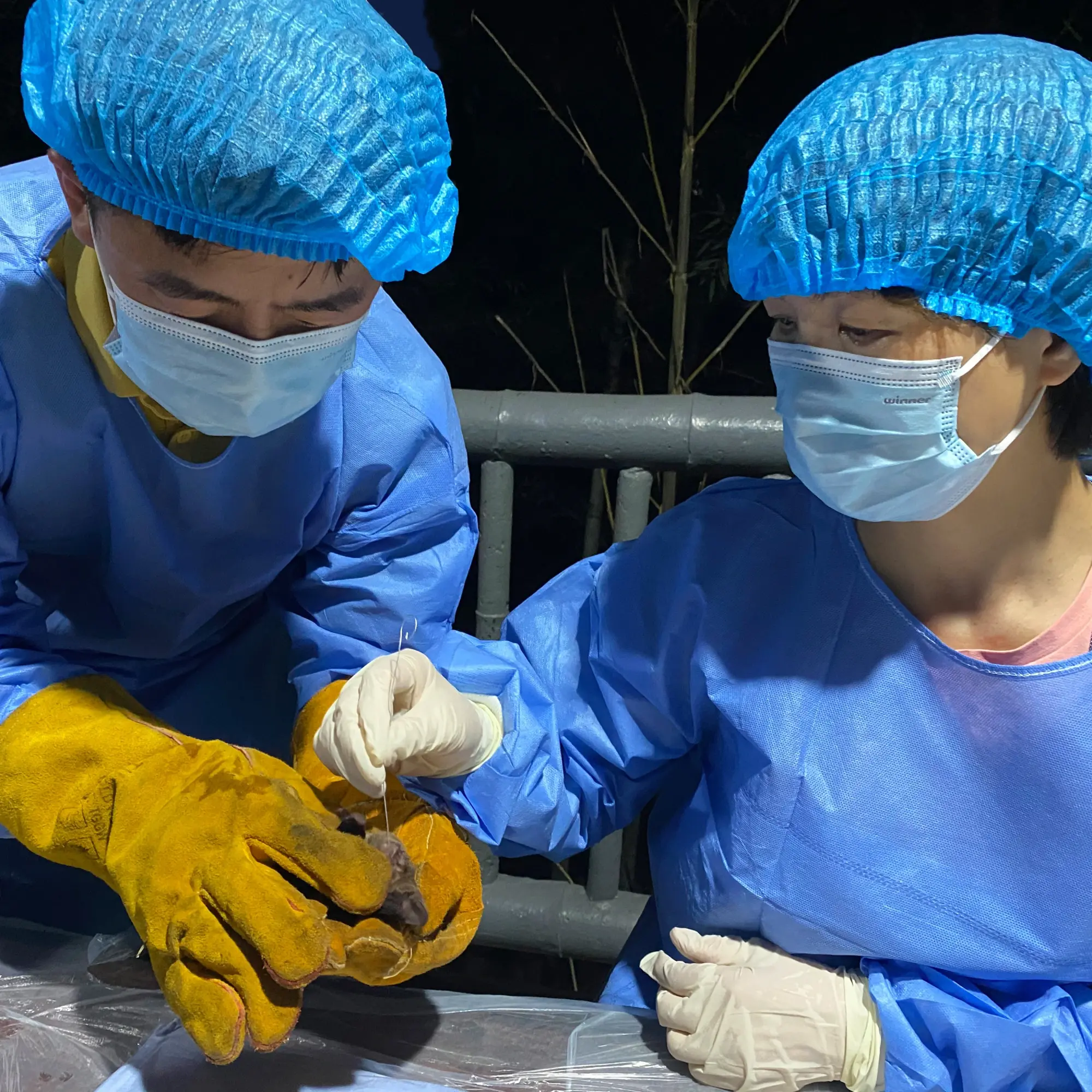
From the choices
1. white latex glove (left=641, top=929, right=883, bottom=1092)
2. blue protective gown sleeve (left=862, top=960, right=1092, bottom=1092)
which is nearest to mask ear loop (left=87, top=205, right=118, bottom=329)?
white latex glove (left=641, top=929, right=883, bottom=1092)

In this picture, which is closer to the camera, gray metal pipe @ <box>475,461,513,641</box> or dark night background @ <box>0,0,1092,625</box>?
gray metal pipe @ <box>475,461,513,641</box>

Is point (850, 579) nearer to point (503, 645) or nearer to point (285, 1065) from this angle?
point (503, 645)

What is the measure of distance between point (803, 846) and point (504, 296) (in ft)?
6.60

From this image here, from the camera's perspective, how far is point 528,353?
108 inches

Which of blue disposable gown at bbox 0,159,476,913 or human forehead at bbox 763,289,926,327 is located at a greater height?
human forehead at bbox 763,289,926,327

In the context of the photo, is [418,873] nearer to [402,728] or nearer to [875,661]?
[402,728]

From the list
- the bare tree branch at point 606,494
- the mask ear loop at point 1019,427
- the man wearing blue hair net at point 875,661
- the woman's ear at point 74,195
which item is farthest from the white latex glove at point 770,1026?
the bare tree branch at point 606,494

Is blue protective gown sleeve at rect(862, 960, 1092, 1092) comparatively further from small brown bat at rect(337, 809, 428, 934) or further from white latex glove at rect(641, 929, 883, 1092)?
small brown bat at rect(337, 809, 428, 934)

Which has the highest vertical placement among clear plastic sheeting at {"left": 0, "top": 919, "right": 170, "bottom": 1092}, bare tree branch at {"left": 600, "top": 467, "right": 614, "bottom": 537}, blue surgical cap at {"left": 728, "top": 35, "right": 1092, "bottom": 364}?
blue surgical cap at {"left": 728, "top": 35, "right": 1092, "bottom": 364}

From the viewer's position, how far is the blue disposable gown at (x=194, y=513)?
117 centimetres

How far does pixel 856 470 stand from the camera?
3.59 ft

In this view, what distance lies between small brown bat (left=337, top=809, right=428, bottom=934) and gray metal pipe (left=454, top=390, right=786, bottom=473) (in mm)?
702

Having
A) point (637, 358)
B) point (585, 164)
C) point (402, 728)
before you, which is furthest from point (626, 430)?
point (585, 164)

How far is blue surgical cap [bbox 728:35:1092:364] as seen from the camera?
945 mm
